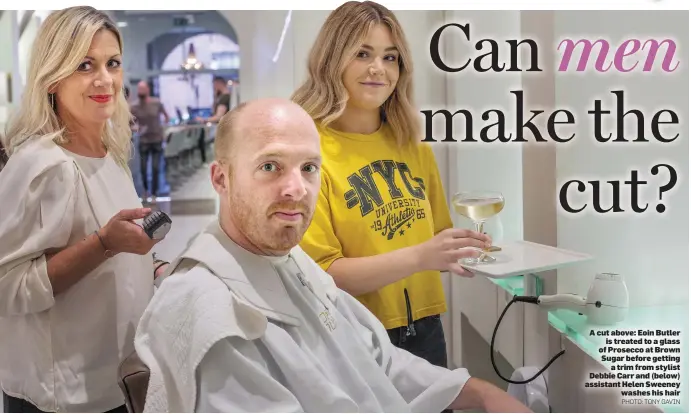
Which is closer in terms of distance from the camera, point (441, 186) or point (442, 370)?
point (442, 370)

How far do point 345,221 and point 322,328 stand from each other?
27 centimetres

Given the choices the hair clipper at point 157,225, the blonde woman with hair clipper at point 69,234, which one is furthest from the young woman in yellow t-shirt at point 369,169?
the blonde woman with hair clipper at point 69,234

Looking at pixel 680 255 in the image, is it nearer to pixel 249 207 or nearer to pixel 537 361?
pixel 537 361

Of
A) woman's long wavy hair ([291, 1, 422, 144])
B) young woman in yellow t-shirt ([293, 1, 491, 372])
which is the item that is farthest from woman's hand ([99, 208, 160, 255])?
woman's long wavy hair ([291, 1, 422, 144])

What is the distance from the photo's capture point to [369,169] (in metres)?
1.53

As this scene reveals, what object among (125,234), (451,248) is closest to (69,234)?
(125,234)

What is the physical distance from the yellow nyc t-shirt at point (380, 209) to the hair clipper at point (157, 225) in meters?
0.33

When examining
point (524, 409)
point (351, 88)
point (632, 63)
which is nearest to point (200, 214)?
point (351, 88)

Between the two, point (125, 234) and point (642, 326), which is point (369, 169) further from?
point (642, 326)

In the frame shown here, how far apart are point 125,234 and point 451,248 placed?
0.75m

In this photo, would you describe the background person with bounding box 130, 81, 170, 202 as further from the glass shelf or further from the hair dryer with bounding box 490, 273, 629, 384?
the glass shelf

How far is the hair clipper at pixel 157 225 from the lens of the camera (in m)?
1.41

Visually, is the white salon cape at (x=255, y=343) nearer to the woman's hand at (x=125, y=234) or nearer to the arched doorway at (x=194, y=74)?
the woman's hand at (x=125, y=234)

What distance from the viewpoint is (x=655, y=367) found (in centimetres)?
155
